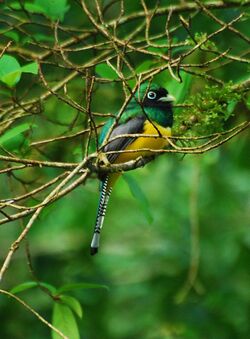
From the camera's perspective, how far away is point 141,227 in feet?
26.4

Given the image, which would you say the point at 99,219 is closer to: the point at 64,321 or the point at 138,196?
the point at 138,196

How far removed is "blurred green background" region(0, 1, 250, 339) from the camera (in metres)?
6.56

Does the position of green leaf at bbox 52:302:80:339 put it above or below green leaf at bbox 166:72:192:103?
below

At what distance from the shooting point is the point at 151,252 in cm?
736

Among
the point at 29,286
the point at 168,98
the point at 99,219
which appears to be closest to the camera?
the point at 29,286

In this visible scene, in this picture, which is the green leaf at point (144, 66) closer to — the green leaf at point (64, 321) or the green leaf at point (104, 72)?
the green leaf at point (104, 72)

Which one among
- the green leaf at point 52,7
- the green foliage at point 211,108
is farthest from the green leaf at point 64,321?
the green leaf at point 52,7

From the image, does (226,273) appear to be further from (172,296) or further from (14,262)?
(14,262)

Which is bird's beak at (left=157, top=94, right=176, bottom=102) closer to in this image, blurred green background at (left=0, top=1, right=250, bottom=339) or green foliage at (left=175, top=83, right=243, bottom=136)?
green foliage at (left=175, top=83, right=243, bottom=136)

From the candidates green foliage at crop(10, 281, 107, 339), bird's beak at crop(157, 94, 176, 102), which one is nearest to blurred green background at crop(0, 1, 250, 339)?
bird's beak at crop(157, 94, 176, 102)

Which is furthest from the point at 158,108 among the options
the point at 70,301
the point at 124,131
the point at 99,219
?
the point at 70,301

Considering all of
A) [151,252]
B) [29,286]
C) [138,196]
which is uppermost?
[138,196]

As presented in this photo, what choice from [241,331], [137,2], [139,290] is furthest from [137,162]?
[139,290]

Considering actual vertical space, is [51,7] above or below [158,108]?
above
